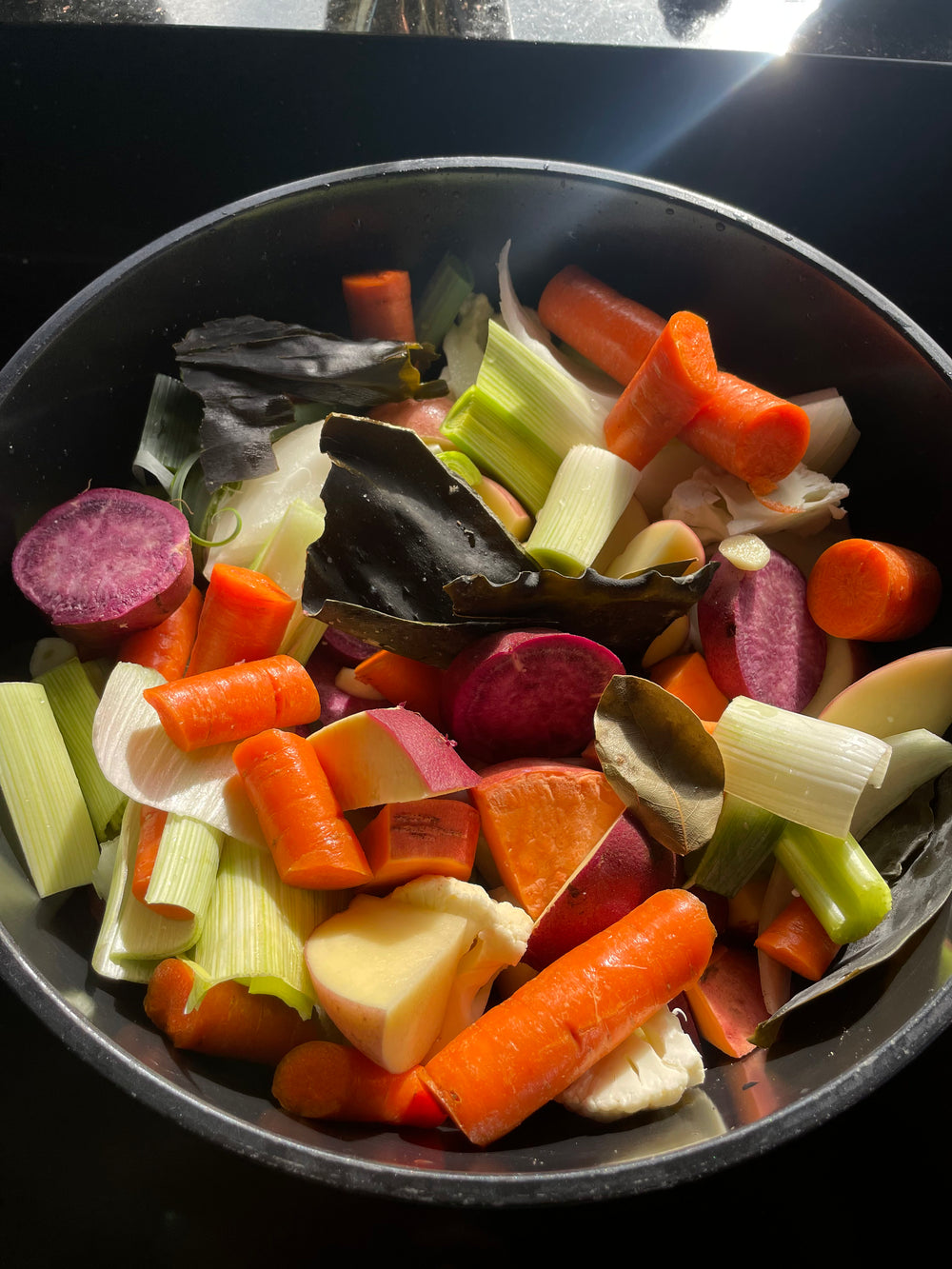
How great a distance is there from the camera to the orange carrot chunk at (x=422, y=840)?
0.91 meters

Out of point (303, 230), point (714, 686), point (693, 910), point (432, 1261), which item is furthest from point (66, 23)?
point (432, 1261)

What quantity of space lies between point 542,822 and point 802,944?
11.7 inches

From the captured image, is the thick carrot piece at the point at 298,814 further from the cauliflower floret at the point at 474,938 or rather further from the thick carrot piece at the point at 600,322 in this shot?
the thick carrot piece at the point at 600,322

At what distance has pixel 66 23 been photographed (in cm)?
130

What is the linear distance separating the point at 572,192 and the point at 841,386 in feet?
1.43

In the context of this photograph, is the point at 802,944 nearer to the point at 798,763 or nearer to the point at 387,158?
the point at 798,763

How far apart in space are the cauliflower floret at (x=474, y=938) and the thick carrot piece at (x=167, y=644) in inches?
16.5

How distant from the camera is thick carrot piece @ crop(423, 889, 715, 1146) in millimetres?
806

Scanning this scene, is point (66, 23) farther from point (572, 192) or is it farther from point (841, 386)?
point (841, 386)

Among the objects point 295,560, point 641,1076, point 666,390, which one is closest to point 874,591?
point 666,390

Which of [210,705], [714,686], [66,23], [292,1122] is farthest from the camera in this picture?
[66,23]

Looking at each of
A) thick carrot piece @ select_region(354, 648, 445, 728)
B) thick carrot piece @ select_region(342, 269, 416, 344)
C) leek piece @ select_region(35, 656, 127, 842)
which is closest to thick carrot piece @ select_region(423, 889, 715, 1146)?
thick carrot piece @ select_region(354, 648, 445, 728)

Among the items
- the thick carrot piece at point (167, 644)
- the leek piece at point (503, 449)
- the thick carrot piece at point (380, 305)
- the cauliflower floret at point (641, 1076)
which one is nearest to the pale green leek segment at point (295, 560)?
the thick carrot piece at point (167, 644)

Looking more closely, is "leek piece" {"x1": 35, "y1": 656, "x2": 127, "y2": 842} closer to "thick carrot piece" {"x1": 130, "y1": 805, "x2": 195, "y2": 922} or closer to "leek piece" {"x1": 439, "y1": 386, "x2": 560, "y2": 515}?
"thick carrot piece" {"x1": 130, "y1": 805, "x2": 195, "y2": 922}
